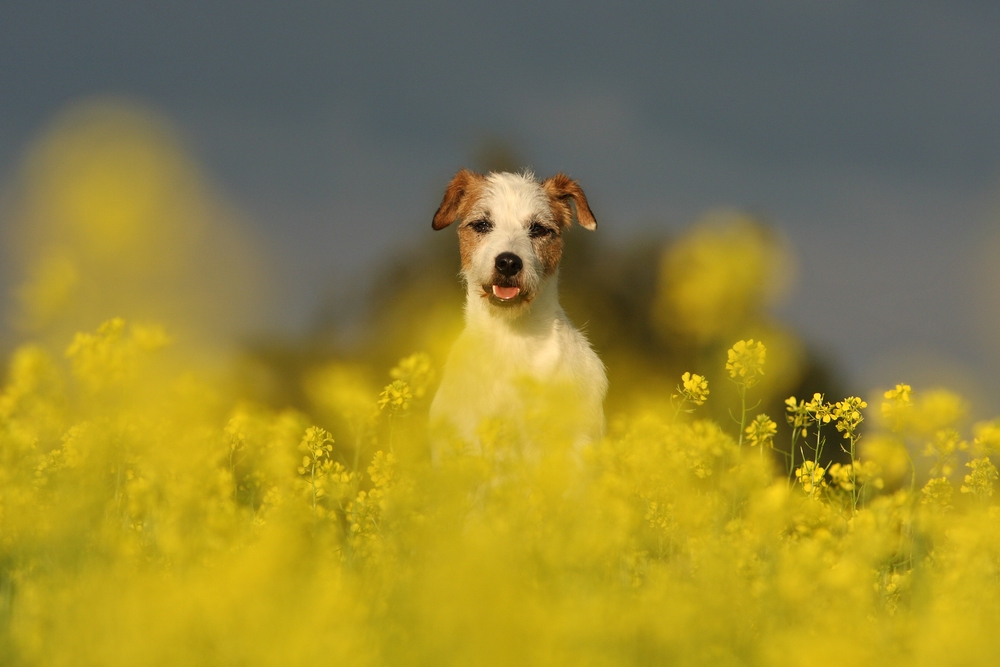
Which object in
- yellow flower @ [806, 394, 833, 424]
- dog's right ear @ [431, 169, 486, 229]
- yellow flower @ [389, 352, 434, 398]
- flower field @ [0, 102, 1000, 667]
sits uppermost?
dog's right ear @ [431, 169, 486, 229]

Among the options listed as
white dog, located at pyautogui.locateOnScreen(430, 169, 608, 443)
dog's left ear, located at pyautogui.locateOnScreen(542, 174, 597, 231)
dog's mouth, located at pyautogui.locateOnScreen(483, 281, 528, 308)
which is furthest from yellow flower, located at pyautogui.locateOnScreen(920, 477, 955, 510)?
dog's left ear, located at pyautogui.locateOnScreen(542, 174, 597, 231)

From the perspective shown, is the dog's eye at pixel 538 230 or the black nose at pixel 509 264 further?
the dog's eye at pixel 538 230

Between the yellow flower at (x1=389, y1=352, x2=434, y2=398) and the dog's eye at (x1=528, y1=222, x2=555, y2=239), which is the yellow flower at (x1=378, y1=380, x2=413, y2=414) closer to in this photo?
→ the yellow flower at (x1=389, y1=352, x2=434, y2=398)

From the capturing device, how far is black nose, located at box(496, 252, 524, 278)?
746 centimetres

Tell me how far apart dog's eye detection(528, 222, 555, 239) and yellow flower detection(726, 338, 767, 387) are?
8.74 ft

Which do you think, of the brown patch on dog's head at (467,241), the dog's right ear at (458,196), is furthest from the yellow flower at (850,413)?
the dog's right ear at (458,196)

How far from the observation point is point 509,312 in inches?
304

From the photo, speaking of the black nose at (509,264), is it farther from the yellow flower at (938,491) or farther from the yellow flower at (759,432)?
the yellow flower at (938,491)

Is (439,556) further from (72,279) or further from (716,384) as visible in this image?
(716,384)

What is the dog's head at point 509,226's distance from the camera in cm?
754

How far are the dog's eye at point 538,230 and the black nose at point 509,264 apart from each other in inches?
23.6

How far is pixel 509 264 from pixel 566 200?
155 centimetres

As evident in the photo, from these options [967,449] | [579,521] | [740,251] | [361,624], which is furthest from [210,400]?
[740,251]

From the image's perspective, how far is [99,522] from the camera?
4254 mm
